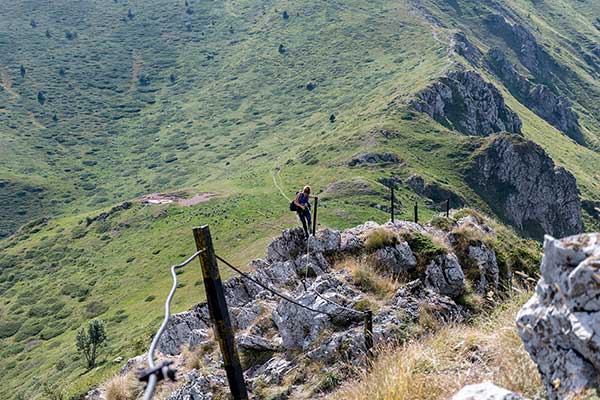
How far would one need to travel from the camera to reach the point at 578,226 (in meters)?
97.6

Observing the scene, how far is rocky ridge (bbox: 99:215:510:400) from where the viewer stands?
11.1 metres

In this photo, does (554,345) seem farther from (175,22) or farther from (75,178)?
(175,22)

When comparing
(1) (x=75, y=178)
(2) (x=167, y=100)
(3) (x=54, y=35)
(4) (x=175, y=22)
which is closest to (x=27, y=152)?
(1) (x=75, y=178)

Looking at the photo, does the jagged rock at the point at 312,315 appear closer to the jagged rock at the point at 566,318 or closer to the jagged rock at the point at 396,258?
the jagged rock at the point at 396,258

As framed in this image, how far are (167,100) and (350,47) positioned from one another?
58105mm

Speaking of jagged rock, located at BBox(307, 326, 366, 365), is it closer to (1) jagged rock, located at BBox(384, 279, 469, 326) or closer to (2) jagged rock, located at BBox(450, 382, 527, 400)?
(1) jagged rock, located at BBox(384, 279, 469, 326)

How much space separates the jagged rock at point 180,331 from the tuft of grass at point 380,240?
5868 millimetres

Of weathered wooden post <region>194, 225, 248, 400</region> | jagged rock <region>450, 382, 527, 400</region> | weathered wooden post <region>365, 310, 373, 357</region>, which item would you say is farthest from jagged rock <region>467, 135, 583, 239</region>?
jagged rock <region>450, 382, 527, 400</region>

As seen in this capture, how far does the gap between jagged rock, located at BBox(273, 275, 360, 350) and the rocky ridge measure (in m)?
0.02

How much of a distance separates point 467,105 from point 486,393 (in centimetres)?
11795

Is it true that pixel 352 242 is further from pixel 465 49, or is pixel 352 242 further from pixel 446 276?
pixel 465 49

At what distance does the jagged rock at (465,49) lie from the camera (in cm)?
14188

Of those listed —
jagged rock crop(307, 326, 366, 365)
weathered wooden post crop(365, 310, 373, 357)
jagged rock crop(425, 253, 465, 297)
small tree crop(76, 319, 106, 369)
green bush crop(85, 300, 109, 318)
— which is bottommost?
green bush crop(85, 300, 109, 318)

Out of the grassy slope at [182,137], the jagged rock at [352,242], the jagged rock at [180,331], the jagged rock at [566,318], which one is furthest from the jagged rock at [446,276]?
the grassy slope at [182,137]
